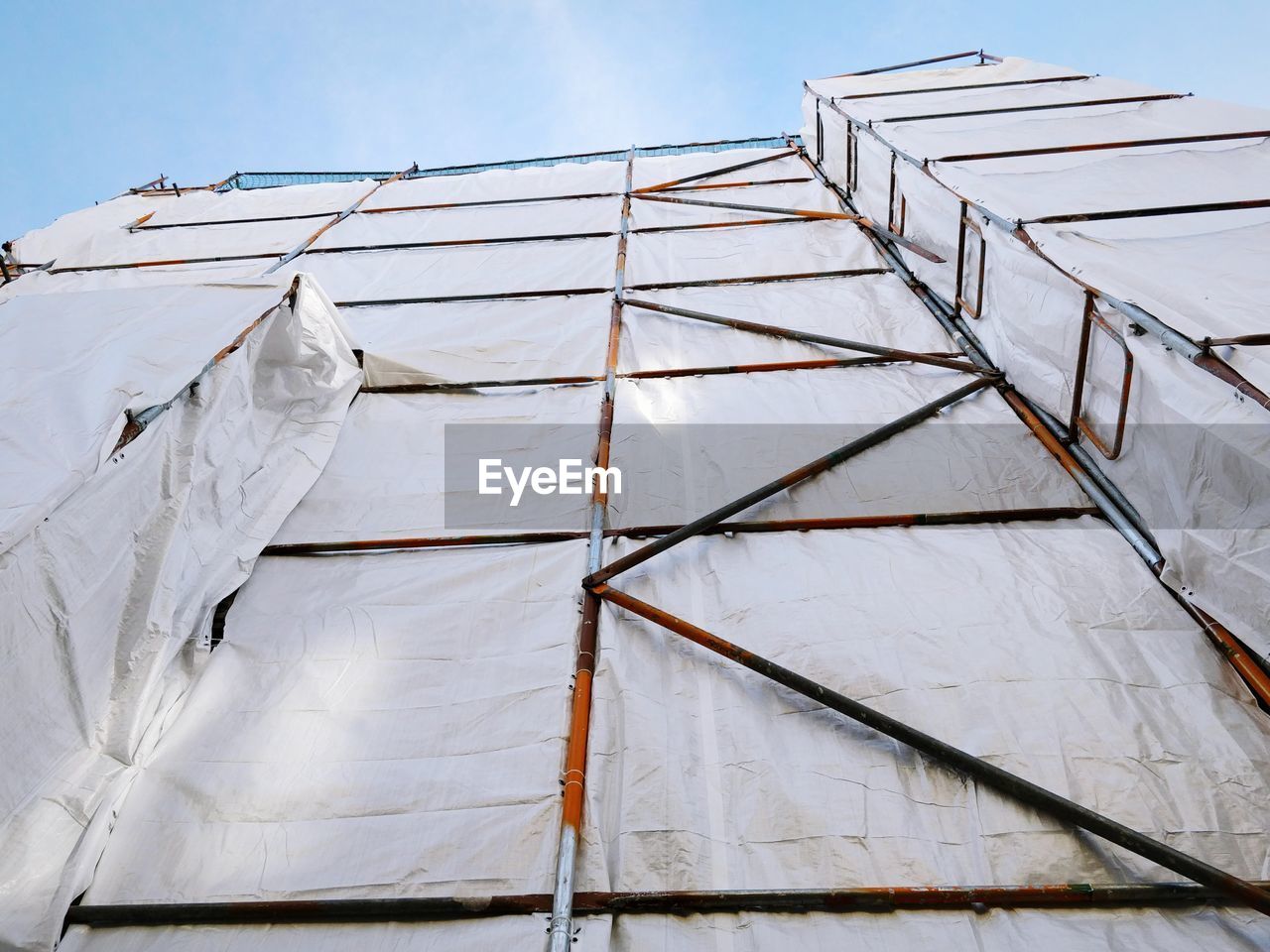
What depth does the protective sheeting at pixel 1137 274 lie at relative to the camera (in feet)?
7.88

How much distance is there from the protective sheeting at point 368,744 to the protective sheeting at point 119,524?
128 millimetres

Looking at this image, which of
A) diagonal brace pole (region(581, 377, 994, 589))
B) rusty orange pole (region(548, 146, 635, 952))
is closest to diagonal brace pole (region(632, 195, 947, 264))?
diagonal brace pole (region(581, 377, 994, 589))

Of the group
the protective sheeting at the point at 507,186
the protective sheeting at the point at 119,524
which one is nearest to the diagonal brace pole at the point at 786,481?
the protective sheeting at the point at 119,524

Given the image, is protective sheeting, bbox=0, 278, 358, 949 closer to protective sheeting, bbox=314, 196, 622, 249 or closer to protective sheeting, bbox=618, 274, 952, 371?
A: protective sheeting, bbox=618, 274, 952, 371

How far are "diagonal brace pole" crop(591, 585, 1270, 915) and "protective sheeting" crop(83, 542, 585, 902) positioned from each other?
1.62 feet

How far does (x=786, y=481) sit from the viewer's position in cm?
331

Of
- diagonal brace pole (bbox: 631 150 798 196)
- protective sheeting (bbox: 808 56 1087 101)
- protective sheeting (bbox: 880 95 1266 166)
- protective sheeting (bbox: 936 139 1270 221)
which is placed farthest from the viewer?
diagonal brace pole (bbox: 631 150 798 196)

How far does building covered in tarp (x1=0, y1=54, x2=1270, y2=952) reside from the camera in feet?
6.48

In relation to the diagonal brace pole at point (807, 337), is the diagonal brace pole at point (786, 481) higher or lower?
lower

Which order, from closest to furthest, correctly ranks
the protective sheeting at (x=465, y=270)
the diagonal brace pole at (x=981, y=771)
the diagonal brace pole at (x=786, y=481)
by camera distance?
1. the diagonal brace pole at (x=981, y=771)
2. the diagonal brace pole at (x=786, y=481)
3. the protective sheeting at (x=465, y=270)

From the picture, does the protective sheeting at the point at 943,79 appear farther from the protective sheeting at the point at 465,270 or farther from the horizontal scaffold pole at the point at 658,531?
the horizontal scaffold pole at the point at 658,531

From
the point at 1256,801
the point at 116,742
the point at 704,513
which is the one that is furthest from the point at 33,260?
the point at 1256,801

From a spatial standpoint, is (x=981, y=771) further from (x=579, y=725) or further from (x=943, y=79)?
(x=943, y=79)

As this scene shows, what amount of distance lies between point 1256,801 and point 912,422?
6.72ft
